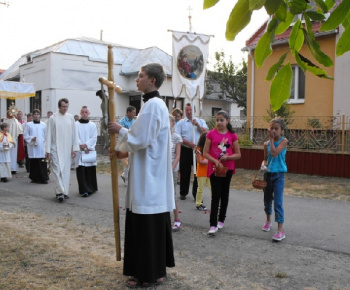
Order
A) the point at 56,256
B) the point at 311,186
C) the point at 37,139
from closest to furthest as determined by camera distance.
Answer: the point at 56,256 < the point at 311,186 < the point at 37,139

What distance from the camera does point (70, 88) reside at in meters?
25.0

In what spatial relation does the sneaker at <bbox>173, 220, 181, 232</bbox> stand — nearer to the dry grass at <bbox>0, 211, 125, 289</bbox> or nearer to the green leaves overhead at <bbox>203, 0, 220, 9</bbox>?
the dry grass at <bbox>0, 211, 125, 289</bbox>

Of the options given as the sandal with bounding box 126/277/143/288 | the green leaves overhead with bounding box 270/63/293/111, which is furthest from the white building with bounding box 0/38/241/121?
the green leaves overhead with bounding box 270/63/293/111

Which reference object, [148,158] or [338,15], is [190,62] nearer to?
[148,158]

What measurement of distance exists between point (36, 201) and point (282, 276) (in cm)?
604

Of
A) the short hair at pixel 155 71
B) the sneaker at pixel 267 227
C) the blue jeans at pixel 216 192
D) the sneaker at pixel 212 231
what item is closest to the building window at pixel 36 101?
the blue jeans at pixel 216 192

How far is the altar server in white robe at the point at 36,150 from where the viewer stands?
11742 millimetres

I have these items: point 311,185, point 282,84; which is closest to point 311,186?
point 311,185

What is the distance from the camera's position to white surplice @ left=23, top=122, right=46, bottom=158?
1221 cm

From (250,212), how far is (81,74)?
19.8 meters

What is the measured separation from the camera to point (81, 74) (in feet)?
82.7

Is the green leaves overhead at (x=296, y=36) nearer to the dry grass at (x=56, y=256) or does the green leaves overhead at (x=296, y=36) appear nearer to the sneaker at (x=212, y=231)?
the dry grass at (x=56, y=256)

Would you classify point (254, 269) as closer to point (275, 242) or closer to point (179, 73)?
point (275, 242)

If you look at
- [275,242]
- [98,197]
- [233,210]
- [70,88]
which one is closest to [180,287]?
[275,242]
